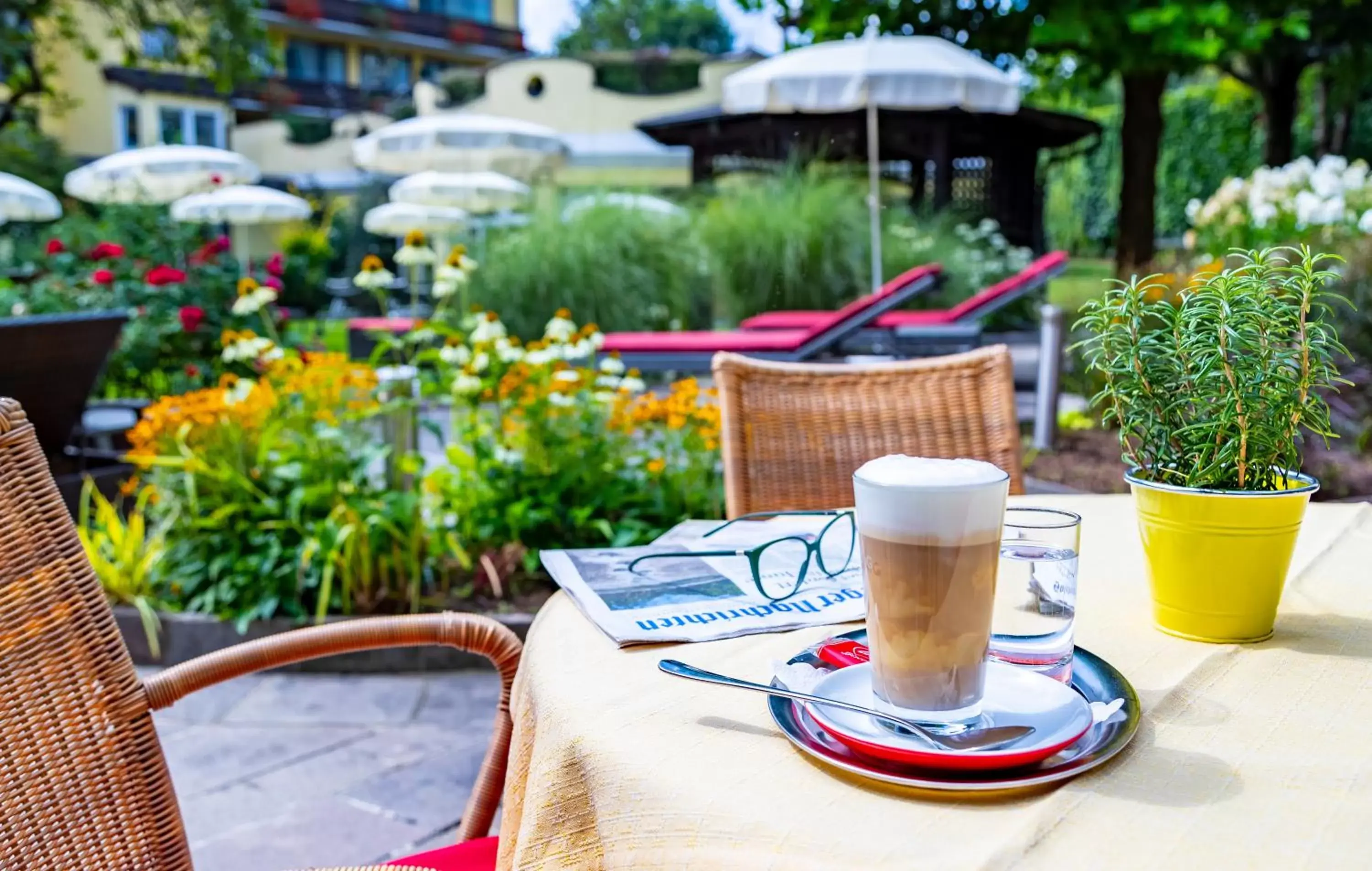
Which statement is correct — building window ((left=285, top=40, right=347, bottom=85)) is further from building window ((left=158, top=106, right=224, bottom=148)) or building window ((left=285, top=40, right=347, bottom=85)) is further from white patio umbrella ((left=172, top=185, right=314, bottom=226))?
white patio umbrella ((left=172, top=185, right=314, bottom=226))

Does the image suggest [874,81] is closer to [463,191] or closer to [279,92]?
[463,191]

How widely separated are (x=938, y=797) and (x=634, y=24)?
56.5m

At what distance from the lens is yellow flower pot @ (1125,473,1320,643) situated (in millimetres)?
884

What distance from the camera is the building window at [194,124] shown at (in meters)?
25.4

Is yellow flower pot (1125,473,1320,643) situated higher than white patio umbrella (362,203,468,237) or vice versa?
white patio umbrella (362,203,468,237)

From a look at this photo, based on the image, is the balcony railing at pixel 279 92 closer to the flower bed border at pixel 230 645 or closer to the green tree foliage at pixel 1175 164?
the green tree foliage at pixel 1175 164

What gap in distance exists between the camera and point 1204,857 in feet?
1.91

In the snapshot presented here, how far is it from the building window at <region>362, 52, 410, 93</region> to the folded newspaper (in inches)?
1359

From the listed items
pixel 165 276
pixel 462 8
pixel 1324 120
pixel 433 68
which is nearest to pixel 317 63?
pixel 433 68

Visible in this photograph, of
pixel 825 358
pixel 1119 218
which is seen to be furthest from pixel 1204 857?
pixel 1119 218

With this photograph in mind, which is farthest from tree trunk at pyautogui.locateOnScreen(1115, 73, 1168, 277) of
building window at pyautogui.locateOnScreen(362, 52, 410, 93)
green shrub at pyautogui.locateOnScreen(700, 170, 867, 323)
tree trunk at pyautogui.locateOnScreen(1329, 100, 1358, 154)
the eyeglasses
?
building window at pyautogui.locateOnScreen(362, 52, 410, 93)

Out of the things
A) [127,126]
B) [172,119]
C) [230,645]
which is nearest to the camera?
[230,645]

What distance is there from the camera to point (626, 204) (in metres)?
9.28

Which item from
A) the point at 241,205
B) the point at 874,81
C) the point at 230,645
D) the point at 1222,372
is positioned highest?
the point at 874,81
